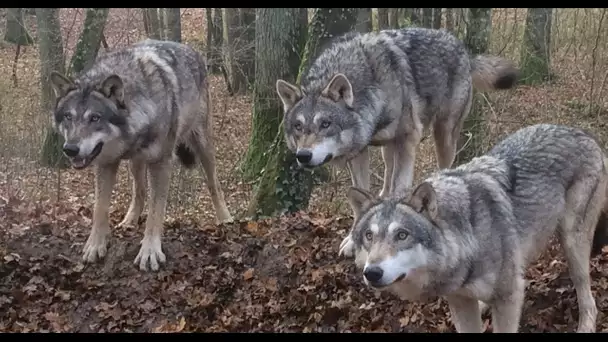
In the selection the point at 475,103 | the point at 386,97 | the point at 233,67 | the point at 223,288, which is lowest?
the point at 223,288

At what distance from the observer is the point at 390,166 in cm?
805

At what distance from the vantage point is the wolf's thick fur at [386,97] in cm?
694

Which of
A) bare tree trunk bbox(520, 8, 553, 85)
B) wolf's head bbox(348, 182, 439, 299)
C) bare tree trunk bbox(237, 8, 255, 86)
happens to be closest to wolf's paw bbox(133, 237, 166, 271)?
wolf's head bbox(348, 182, 439, 299)

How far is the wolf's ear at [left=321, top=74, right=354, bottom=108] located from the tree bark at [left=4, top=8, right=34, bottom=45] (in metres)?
9.94

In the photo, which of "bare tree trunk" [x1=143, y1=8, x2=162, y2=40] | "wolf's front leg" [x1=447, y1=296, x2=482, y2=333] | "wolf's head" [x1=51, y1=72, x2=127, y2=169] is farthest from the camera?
"bare tree trunk" [x1=143, y1=8, x2=162, y2=40]

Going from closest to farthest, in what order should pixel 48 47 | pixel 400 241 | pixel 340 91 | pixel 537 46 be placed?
pixel 400 241
pixel 340 91
pixel 537 46
pixel 48 47

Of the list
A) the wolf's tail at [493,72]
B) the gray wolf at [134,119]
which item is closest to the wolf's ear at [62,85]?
the gray wolf at [134,119]

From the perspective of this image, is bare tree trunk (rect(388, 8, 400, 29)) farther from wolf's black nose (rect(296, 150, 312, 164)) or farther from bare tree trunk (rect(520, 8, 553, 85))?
wolf's black nose (rect(296, 150, 312, 164))

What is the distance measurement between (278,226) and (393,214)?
3.40 m

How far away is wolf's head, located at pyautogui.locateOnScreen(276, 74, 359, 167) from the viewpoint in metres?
6.80

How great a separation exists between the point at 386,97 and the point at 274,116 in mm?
3102

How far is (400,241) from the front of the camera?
4.69m

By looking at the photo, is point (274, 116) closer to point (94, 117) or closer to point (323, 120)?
point (323, 120)

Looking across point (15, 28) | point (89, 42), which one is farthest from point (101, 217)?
point (15, 28)
